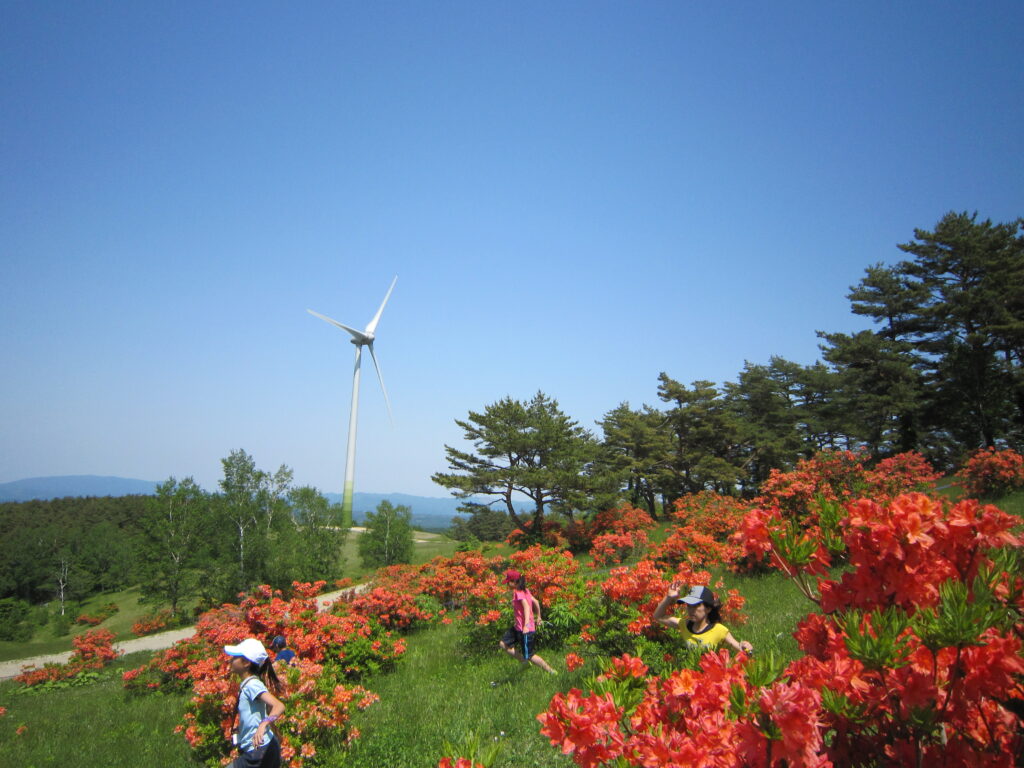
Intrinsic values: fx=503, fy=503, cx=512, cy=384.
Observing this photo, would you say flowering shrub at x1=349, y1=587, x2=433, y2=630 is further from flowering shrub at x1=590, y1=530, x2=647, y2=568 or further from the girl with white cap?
the girl with white cap

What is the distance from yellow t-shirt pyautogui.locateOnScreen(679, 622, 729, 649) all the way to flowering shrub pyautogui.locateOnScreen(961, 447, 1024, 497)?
52.6 feet

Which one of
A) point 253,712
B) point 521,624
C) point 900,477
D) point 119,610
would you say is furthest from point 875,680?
point 119,610

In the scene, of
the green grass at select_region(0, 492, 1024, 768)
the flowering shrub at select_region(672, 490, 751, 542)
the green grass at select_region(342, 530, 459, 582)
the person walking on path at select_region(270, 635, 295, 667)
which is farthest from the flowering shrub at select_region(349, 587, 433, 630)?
the green grass at select_region(342, 530, 459, 582)

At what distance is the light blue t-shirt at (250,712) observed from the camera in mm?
4820

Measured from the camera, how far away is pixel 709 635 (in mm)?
4719

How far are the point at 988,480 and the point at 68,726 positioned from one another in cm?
2399

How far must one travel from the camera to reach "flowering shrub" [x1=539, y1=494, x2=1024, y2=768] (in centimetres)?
167

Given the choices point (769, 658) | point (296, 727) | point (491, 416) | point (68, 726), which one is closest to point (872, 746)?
point (769, 658)

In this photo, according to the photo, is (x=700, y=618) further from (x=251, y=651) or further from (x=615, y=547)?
(x=615, y=547)

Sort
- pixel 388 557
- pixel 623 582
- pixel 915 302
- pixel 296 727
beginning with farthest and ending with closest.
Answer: pixel 388 557
pixel 915 302
pixel 623 582
pixel 296 727

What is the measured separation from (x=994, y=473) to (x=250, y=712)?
65.8ft

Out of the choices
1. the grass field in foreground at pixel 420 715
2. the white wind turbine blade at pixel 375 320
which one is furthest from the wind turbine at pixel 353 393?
the grass field in foreground at pixel 420 715

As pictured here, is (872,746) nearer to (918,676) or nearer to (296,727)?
(918,676)

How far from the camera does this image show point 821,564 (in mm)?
2365
